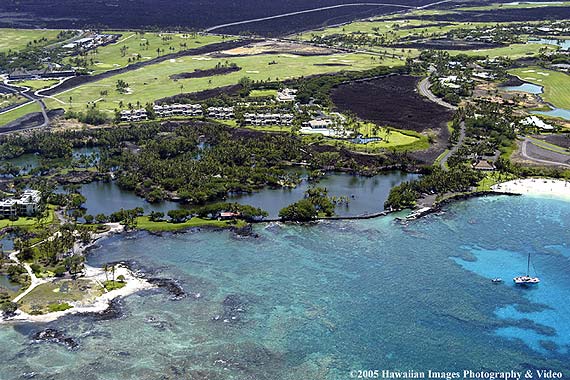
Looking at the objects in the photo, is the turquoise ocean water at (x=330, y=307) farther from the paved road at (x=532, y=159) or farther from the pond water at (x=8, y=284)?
the paved road at (x=532, y=159)

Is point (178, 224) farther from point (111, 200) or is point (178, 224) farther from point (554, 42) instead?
point (554, 42)

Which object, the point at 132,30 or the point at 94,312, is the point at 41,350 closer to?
the point at 94,312

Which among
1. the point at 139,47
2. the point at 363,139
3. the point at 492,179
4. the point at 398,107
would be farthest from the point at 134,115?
the point at 139,47

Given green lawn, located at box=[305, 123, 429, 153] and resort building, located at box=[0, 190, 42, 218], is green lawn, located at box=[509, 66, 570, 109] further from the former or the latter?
resort building, located at box=[0, 190, 42, 218]

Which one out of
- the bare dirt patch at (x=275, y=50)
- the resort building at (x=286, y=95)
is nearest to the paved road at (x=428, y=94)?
the resort building at (x=286, y=95)

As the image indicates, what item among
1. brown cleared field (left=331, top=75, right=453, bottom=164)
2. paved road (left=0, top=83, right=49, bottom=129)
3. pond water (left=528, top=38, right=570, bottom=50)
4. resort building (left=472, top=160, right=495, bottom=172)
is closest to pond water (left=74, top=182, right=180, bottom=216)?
paved road (left=0, top=83, right=49, bottom=129)
